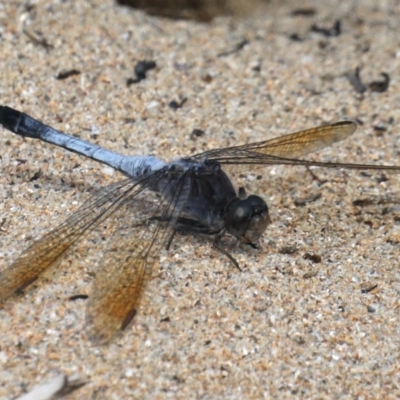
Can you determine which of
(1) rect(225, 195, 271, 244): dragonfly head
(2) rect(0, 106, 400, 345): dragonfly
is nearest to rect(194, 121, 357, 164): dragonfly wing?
(2) rect(0, 106, 400, 345): dragonfly

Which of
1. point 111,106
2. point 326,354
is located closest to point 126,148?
point 111,106

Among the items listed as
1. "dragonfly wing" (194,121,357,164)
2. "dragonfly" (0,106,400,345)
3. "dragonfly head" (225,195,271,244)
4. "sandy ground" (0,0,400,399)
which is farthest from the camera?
"dragonfly wing" (194,121,357,164)

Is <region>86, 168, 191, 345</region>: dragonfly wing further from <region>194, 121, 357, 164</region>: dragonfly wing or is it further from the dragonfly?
<region>194, 121, 357, 164</region>: dragonfly wing

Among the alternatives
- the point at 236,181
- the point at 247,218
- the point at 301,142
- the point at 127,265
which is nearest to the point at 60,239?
the point at 127,265

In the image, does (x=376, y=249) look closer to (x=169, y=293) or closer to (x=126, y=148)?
(x=169, y=293)

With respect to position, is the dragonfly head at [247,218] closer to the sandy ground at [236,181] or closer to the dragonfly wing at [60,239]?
the sandy ground at [236,181]

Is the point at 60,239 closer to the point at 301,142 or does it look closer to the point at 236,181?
the point at 236,181
